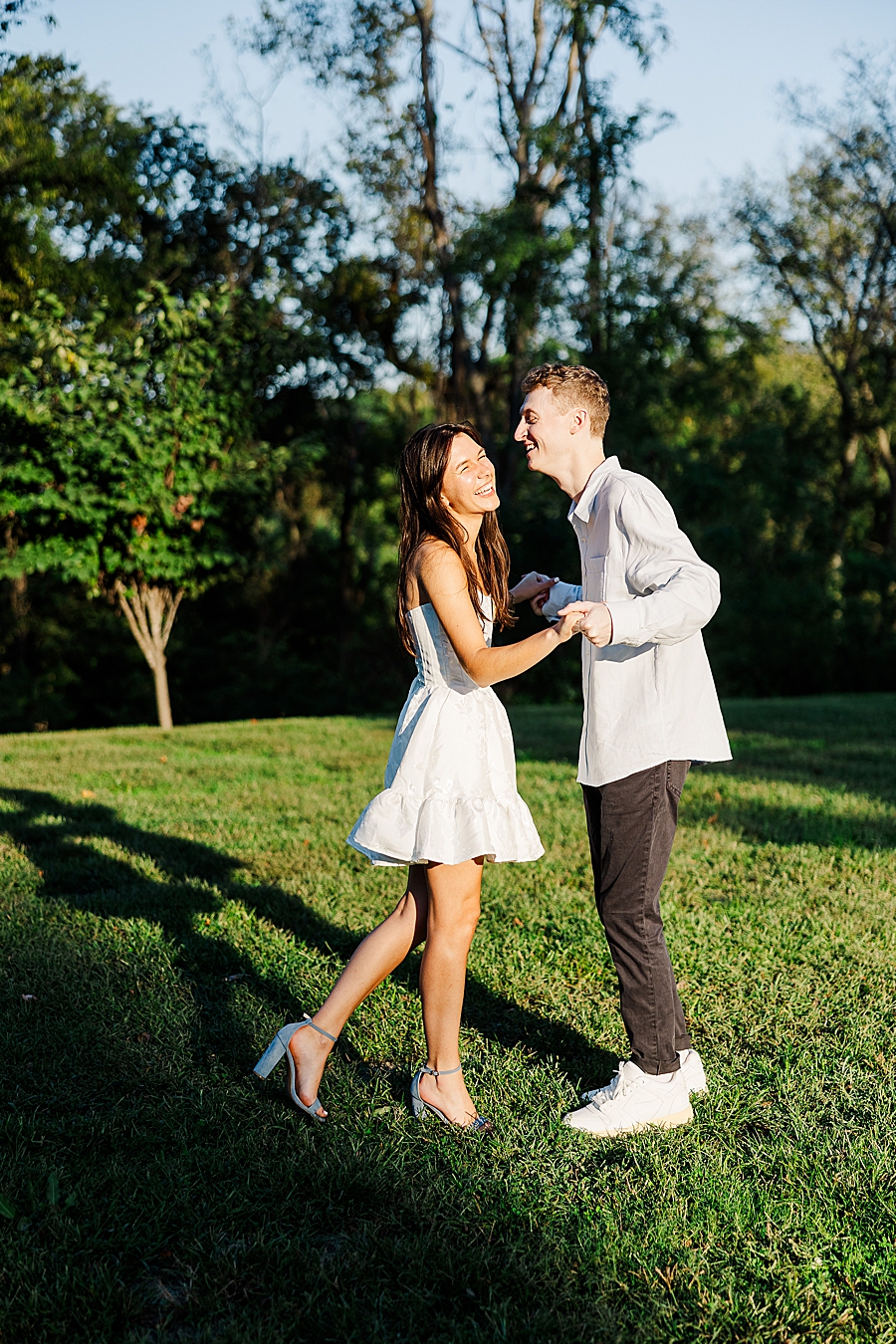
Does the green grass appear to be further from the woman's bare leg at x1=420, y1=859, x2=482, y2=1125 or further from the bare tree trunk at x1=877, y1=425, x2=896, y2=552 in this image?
the bare tree trunk at x1=877, y1=425, x2=896, y2=552

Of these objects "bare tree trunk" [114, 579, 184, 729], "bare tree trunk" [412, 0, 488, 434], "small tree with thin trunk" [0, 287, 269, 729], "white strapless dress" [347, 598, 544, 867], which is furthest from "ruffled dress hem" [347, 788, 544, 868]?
"bare tree trunk" [412, 0, 488, 434]

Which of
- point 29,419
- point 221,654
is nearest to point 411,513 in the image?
point 29,419

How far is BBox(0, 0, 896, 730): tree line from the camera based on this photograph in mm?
13375

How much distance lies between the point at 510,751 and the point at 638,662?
0.52 meters

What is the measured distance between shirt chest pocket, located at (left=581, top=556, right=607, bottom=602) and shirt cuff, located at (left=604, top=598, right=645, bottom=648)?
0.32 metres

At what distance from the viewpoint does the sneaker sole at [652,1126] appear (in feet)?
10.3

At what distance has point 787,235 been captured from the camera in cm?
2798

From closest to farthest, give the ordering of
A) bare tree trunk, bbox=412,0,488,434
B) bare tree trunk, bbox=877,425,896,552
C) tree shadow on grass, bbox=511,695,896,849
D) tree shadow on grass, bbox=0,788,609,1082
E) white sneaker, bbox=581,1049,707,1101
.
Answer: white sneaker, bbox=581,1049,707,1101 → tree shadow on grass, bbox=0,788,609,1082 → tree shadow on grass, bbox=511,695,896,849 → bare tree trunk, bbox=412,0,488,434 → bare tree trunk, bbox=877,425,896,552

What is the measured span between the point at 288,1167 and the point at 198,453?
11.7 metres

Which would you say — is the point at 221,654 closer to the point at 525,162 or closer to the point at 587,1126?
the point at 525,162

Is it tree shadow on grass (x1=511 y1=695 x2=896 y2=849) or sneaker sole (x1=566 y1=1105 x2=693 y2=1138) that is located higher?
tree shadow on grass (x1=511 y1=695 x2=896 y2=849)

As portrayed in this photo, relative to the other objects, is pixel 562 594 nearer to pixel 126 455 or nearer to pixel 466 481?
pixel 466 481

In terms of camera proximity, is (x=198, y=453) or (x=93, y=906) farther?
(x=198, y=453)

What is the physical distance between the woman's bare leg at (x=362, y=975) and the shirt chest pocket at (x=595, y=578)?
1.01 m
